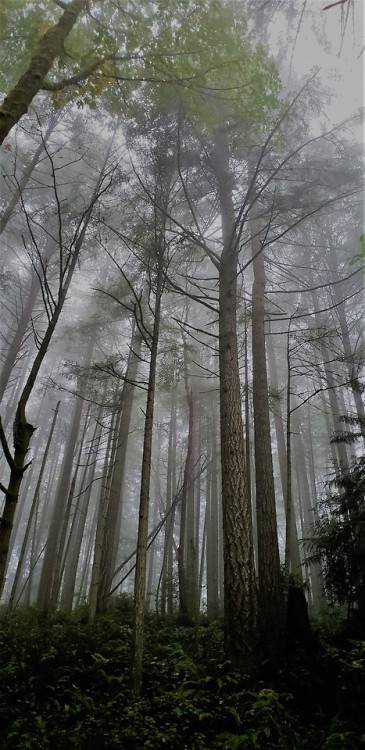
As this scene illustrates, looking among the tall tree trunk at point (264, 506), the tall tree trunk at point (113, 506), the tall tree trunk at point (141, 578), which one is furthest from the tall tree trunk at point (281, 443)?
the tall tree trunk at point (141, 578)

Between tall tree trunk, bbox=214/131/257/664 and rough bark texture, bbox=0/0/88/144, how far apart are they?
3625 millimetres

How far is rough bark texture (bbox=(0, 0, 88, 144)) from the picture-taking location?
9.03 ft

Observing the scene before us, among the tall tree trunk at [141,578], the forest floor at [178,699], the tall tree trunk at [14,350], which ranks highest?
the tall tree trunk at [14,350]

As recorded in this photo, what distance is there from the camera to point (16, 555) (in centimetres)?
3534

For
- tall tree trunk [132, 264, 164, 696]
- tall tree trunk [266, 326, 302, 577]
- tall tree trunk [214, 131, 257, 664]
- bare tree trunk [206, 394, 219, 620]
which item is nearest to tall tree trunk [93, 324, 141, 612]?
tall tree trunk [214, 131, 257, 664]

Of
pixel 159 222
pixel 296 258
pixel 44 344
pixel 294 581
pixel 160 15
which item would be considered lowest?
pixel 294 581

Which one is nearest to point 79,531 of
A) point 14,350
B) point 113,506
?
point 113,506

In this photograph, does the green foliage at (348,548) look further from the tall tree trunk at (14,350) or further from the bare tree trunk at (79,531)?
the tall tree trunk at (14,350)

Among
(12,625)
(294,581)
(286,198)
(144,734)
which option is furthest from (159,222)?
(12,625)

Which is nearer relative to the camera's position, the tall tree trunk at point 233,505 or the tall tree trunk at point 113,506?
the tall tree trunk at point 233,505

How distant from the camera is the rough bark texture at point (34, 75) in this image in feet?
9.03

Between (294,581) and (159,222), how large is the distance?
21.9ft

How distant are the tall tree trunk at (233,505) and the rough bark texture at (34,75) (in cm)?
363

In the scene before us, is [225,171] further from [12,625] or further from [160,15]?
[12,625]
